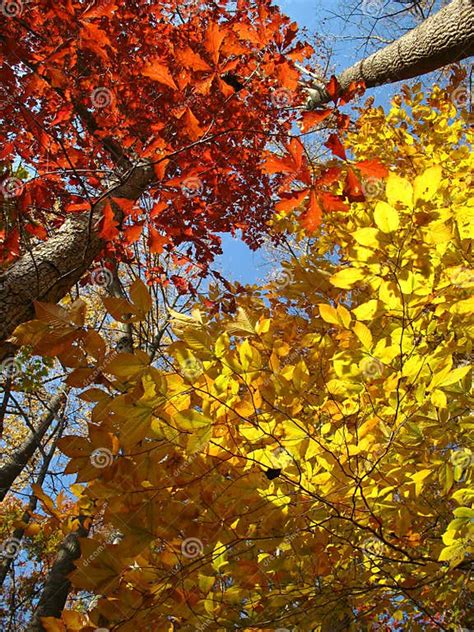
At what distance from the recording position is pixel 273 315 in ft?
7.35

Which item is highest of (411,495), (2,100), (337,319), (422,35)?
(422,35)

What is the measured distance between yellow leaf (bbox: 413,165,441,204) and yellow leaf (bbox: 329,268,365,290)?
0.26 m

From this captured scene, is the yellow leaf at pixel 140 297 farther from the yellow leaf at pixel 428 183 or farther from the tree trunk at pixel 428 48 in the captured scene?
the tree trunk at pixel 428 48

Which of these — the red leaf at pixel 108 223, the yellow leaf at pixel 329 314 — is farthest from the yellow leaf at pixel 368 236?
the red leaf at pixel 108 223

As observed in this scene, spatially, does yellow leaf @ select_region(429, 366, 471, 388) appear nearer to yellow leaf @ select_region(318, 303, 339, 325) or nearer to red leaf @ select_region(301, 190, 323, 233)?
yellow leaf @ select_region(318, 303, 339, 325)

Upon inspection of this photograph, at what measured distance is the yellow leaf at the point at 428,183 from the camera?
1.09 m

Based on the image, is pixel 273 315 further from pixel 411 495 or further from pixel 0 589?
pixel 0 589

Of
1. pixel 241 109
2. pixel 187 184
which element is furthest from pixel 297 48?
pixel 187 184

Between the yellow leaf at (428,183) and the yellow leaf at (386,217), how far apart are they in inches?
→ 4.1

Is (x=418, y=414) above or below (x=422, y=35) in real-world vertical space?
below

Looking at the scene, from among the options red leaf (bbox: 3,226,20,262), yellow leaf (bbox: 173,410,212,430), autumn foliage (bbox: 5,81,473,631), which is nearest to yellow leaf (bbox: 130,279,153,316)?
autumn foliage (bbox: 5,81,473,631)

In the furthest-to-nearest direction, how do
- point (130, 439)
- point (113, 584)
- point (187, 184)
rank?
point (187, 184) → point (113, 584) → point (130, 439)

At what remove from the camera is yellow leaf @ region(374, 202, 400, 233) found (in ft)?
3.58

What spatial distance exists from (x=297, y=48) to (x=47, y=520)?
380 centimetres
